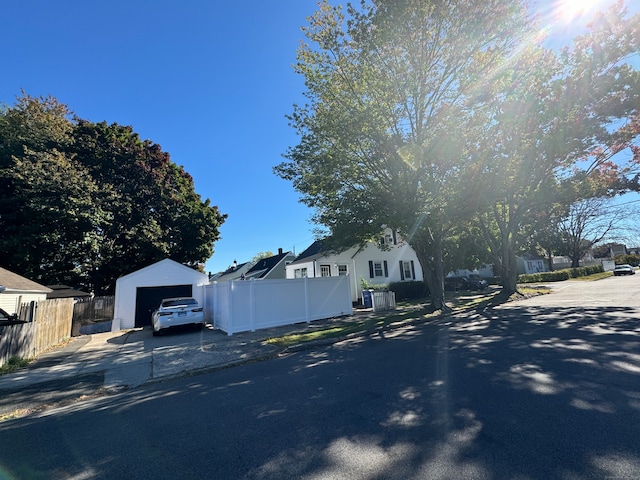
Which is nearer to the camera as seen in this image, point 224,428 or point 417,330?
point 224,428

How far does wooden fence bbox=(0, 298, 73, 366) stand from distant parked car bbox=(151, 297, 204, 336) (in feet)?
11.7

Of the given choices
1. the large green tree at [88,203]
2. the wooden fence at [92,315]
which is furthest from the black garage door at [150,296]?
the large green tree at [88,203]

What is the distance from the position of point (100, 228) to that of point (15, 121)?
1048cm

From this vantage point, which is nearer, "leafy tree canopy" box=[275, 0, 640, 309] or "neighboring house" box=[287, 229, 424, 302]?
"leafy tree canopy" box=[275, 0, 640, 309]

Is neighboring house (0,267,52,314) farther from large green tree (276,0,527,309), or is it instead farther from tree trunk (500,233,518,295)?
tree trunk (500,233,518,295)

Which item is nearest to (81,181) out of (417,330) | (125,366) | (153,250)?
(153,250)

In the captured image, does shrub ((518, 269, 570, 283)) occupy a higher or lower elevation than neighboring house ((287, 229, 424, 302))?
lower

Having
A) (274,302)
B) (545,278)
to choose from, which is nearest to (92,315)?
(274,302)

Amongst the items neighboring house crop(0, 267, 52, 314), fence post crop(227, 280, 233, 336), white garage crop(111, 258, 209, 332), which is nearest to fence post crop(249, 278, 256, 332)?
fence post crop(227, 280, 233, 336)

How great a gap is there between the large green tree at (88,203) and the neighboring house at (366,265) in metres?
7.84

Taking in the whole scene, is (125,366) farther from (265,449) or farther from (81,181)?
(81,181)

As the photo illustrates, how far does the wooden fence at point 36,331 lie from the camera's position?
28.2 feet

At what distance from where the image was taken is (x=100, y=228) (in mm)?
20234

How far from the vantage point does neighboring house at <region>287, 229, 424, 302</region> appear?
23.2 metres
